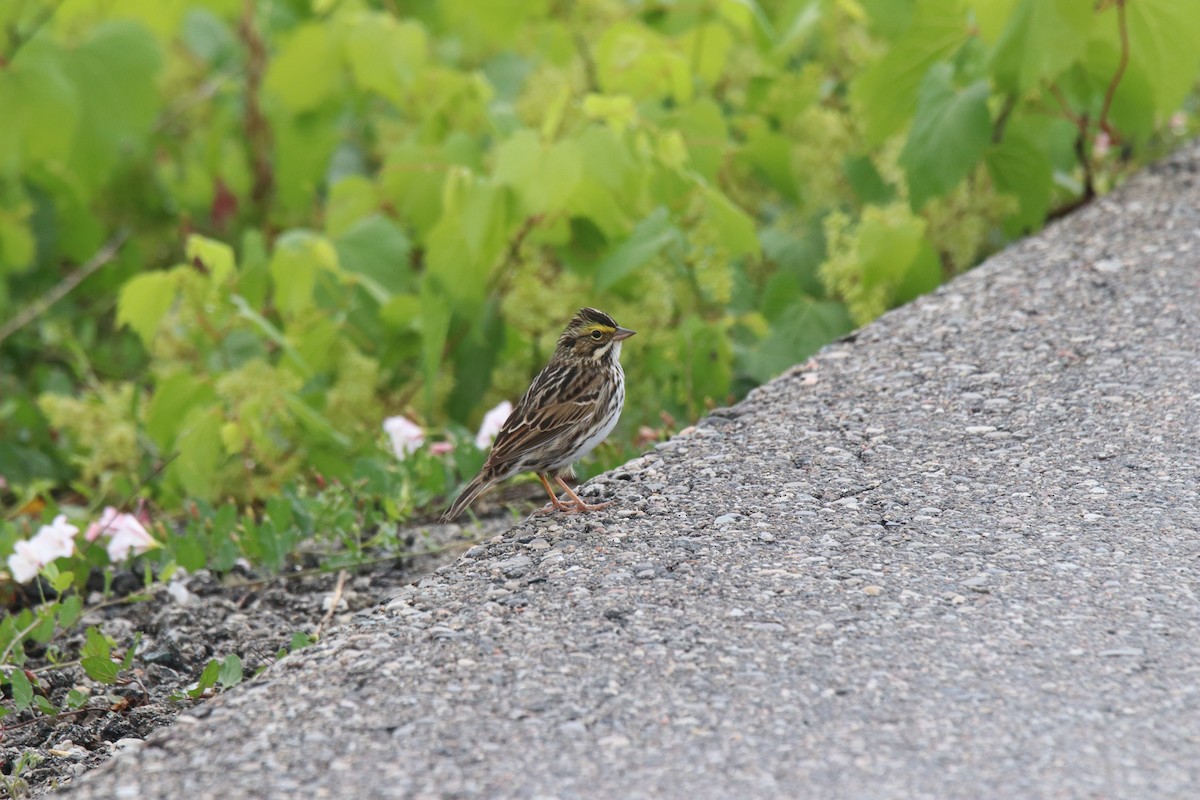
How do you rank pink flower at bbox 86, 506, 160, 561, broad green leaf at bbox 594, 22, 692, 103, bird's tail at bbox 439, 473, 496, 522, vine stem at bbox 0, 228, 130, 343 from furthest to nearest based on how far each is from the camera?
vine stem at bbox 0, 228, 130, 343 < broad green leaf at bbox 594, 22, 692, 103 < pink flower at bbox 86, 506, 160, 561 < bird's tail at bbox 439, 473, 496, 522

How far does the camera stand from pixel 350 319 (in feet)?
22.1

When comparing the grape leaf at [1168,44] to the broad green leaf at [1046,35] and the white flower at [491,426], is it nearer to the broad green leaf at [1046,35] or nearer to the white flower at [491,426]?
the broad green leaf at [1046,35]

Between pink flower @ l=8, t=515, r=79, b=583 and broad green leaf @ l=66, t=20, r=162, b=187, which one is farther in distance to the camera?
broad green leaf @ l=66, t=20, r=162, b=187

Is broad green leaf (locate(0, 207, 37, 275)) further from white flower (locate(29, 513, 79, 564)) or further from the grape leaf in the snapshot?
the grape leaf

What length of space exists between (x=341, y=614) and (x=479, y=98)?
3.15 metres

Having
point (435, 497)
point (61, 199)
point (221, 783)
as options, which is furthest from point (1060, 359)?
point (61, 199)

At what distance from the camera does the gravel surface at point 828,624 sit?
311cm

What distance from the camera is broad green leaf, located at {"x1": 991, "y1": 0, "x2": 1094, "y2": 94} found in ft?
18.9

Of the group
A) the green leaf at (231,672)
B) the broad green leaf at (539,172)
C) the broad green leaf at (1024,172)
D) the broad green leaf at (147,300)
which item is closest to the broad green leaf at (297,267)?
the broad green leaf at (147,300)

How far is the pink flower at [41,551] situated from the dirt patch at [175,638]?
0.85 feet

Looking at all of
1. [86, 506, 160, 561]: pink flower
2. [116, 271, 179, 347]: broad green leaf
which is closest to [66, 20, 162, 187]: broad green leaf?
[116, 271, 179, 347]: broad green leaf

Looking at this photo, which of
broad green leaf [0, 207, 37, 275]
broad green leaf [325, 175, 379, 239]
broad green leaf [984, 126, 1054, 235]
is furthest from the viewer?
broad green leaf [0, 207, 37, 275]

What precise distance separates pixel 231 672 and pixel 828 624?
1795 millimetres

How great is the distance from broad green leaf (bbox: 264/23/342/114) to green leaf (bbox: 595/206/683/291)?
9.03 feet
